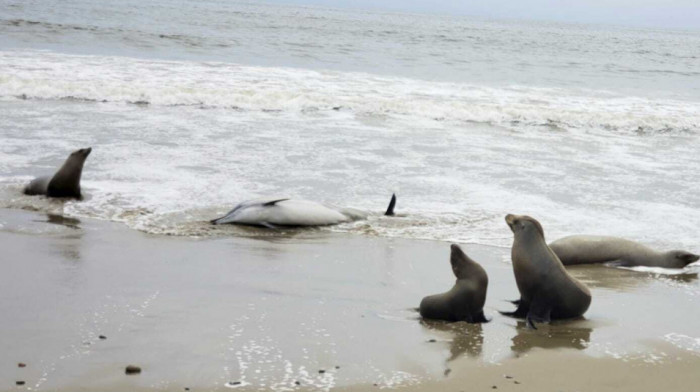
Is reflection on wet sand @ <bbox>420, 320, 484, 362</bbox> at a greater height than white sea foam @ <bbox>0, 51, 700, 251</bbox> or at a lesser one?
greater

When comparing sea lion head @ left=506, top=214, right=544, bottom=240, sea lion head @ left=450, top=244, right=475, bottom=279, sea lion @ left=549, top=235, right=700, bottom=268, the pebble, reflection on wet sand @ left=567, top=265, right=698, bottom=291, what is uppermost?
sea lion head @ left=506, top=214, right=544, bottom=240

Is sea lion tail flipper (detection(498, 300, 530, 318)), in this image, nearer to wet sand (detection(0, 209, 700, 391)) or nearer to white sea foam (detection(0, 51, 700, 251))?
wet sand (detection(0, 209, 700, 391))

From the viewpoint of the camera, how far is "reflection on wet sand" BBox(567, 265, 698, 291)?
594 cm

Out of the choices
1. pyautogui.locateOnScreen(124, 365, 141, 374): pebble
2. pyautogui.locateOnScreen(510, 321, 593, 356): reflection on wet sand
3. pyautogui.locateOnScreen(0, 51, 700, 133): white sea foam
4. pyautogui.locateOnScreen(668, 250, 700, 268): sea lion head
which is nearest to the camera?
pyautogui.locateOnScreen(124, 365, 141, 374): pebble

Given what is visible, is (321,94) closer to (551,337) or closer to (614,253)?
(614,253)

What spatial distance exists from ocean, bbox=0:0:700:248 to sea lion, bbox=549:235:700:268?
60 centimetres

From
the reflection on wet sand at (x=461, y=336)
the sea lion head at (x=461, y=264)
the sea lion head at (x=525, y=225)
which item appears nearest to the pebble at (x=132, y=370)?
the reflection on wet sand at (x=461, y=336)

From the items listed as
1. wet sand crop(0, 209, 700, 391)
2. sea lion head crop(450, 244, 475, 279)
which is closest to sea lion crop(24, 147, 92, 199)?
wet sand crop(0, 209, 700, 391)

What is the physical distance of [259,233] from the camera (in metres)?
6.83

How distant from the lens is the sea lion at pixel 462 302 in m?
4.71

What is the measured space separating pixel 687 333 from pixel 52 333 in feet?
11.3

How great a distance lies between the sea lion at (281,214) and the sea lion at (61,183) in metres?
1.58

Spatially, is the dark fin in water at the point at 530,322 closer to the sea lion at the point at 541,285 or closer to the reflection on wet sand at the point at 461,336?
the sea lion at the point at 541,285

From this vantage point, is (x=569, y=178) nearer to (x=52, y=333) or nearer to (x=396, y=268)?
(x=396, y=268)
